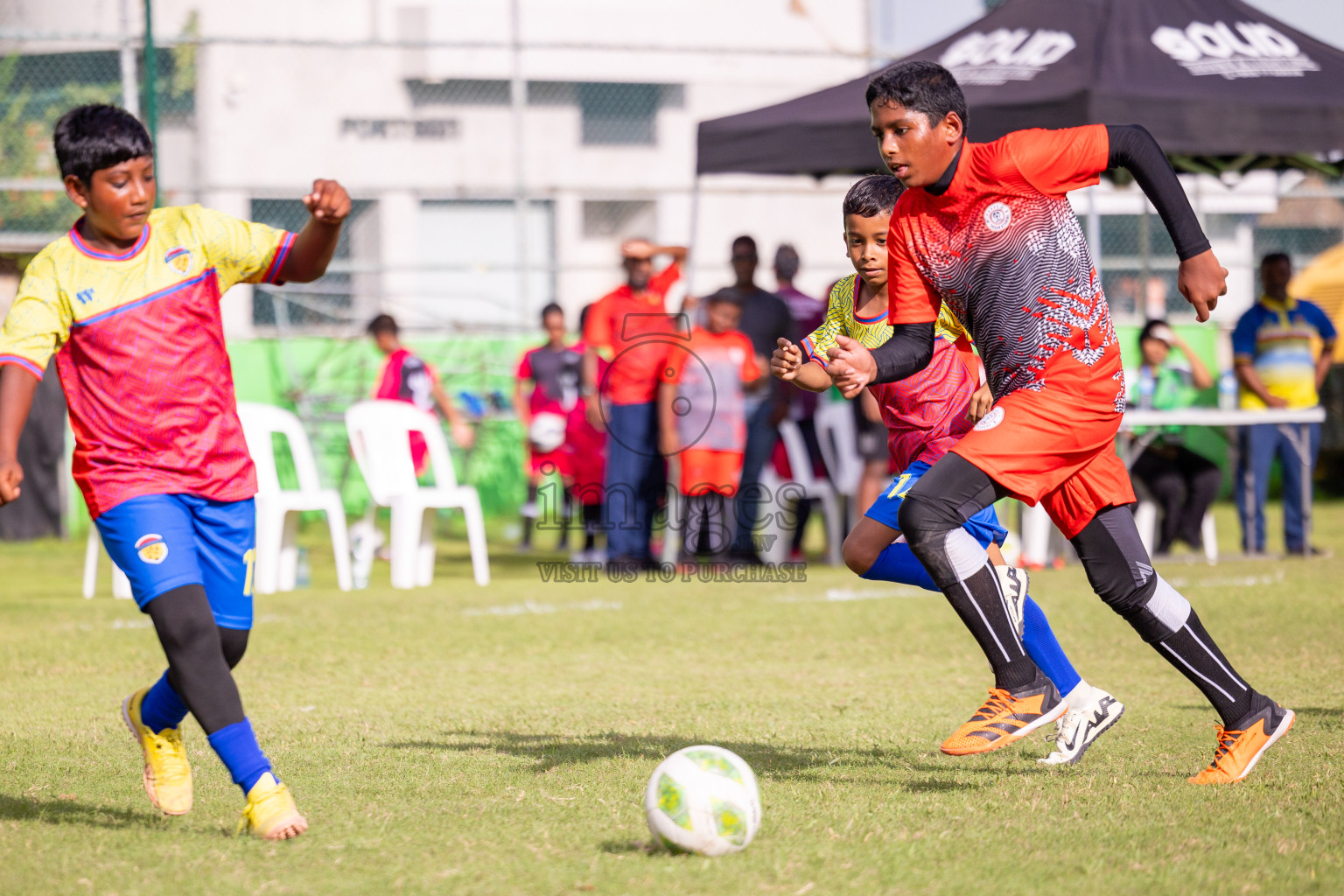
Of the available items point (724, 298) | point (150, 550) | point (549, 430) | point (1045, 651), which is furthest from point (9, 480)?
point (549, 430)

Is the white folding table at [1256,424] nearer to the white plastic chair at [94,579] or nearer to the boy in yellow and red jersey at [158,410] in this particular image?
the white plastic chair at [94,579]

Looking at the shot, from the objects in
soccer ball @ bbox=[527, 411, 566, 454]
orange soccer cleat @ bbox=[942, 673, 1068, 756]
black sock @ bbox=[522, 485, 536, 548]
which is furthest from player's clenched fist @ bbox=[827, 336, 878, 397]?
black sock @ bbox=[522, 485, 536, 548]

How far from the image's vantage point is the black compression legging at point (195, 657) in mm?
3887

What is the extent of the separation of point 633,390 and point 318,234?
6.66 metres

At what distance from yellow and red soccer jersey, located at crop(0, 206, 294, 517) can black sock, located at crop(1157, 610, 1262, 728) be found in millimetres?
2641

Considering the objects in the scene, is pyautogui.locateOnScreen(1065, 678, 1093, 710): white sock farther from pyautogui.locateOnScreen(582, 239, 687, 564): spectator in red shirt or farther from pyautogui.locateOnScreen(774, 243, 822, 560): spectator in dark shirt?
pyautogui.locateOnScreen(774, 243, 822, 560): spectator in dark shirt

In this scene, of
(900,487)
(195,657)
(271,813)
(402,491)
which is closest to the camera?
(271,813)

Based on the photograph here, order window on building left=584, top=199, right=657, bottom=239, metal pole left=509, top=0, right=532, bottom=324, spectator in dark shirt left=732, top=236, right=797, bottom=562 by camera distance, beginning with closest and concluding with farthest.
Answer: spectator in dark shirt left=732, top=236, right=797, bottom=562
metal pole left=509, top=0, right=532, bottom=324
window on building left=584, top=199, right=657, bottom=239

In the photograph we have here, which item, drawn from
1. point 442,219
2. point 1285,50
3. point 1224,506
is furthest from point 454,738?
point 442,219

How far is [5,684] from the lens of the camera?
660cm

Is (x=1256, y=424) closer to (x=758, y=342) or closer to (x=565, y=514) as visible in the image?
(x=758, y=342)

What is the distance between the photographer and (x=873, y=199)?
5.11 meters

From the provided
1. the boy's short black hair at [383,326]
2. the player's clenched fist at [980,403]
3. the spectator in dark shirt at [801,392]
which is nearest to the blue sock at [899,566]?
the player's clenched fist at [980,403]

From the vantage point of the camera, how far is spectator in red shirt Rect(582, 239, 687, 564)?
10789 millimetres
